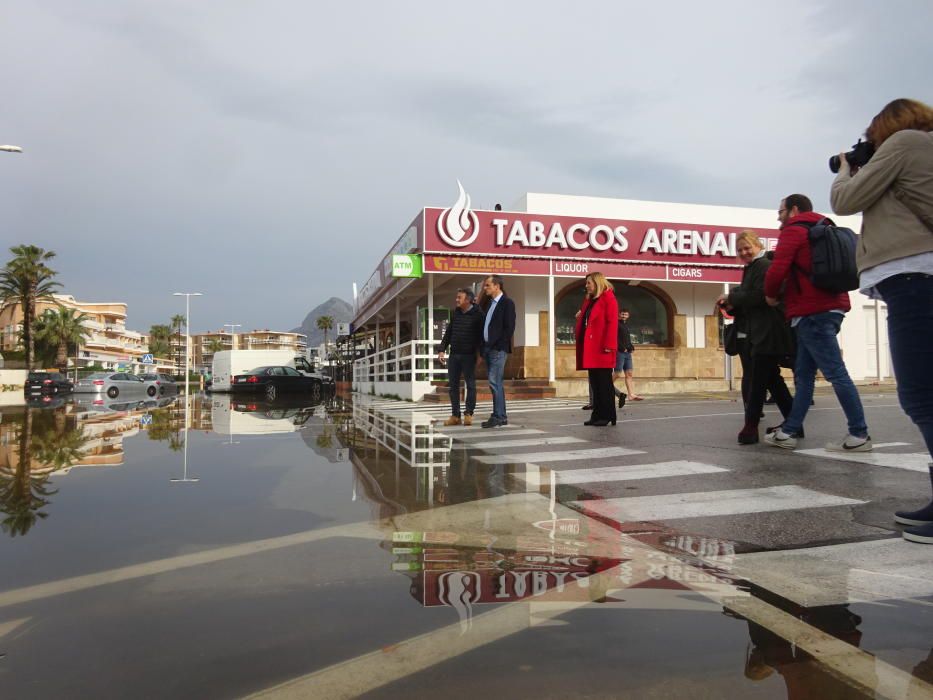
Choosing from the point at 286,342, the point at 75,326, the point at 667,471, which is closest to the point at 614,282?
the point at 667,471

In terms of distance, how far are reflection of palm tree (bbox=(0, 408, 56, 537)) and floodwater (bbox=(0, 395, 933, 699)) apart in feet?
0.11

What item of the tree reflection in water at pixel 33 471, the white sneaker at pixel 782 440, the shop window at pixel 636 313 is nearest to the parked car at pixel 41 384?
the tree reflection in water at pixel 33 471

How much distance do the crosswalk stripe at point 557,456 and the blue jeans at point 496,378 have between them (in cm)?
240

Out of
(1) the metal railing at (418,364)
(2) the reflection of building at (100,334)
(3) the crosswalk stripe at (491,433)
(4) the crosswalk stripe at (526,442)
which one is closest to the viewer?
A: (4) the crosswalk stripe at (526,442)

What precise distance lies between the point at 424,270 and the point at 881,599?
558 inches

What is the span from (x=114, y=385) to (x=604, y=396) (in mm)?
29759

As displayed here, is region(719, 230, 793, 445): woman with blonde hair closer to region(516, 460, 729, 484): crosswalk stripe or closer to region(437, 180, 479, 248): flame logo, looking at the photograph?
region(516, 460, 729, 484): crosswalk stripe

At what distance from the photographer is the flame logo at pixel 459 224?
15992 mm

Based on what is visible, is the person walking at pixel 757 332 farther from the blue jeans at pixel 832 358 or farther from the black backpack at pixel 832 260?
the black backpack at pixel 832 260

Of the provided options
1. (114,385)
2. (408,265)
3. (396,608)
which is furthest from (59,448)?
(114,385)

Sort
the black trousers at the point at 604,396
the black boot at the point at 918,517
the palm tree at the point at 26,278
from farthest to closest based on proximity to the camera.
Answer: the palm tree at the point at 26,278, the black trousers at the point at 604,396, the black boot at the point at 918,517

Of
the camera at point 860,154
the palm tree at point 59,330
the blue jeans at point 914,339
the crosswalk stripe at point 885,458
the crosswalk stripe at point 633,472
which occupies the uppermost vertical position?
the palm tree at point 59,330

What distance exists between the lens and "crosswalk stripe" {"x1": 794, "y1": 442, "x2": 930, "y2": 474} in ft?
13.9

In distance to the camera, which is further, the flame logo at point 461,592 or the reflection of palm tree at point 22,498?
the reflection of palm tree at point 22,498
